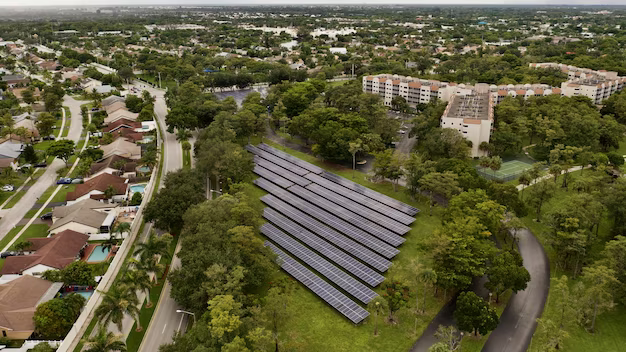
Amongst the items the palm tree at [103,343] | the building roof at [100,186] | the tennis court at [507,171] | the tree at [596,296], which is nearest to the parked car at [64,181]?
the building roof at [100,186]

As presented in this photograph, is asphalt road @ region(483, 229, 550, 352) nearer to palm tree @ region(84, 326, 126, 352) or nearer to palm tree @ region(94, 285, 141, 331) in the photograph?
palm tree @ region(84, 326, 126, 352)

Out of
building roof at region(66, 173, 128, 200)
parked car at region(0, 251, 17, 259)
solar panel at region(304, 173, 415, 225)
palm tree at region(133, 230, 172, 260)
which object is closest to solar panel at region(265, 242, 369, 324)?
palm tree at region(133, 230, 172, 260)

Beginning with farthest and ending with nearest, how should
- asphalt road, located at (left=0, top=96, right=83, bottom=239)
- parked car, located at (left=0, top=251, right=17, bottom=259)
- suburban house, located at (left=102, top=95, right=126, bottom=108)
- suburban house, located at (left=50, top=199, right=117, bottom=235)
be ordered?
suburban house, located at (left=102, top=95, right=126, bottom=108) < asphalt road, located at (left=0, top=96, right=83, bottom=239) < suburban house, located at (left=50, top=199, right=117, bottom=235) < parked car, located at (left=0, top=251, right=17, bottom=259)

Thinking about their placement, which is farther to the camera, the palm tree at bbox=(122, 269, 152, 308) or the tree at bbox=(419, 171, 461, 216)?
the tree at bbox=(419, 171, 461, 216)

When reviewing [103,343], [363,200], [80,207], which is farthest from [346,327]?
[80,207]

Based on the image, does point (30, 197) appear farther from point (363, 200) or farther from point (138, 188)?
point (363, 200)

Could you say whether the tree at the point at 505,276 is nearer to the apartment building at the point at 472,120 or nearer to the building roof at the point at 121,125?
the apartment building at the point at 472,120

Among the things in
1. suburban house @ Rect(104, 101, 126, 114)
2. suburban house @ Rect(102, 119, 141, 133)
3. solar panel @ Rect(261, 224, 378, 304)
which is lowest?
solar panel @ Rect(261, 224, 378, 304)

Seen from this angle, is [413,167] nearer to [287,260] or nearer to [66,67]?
[287,260]
